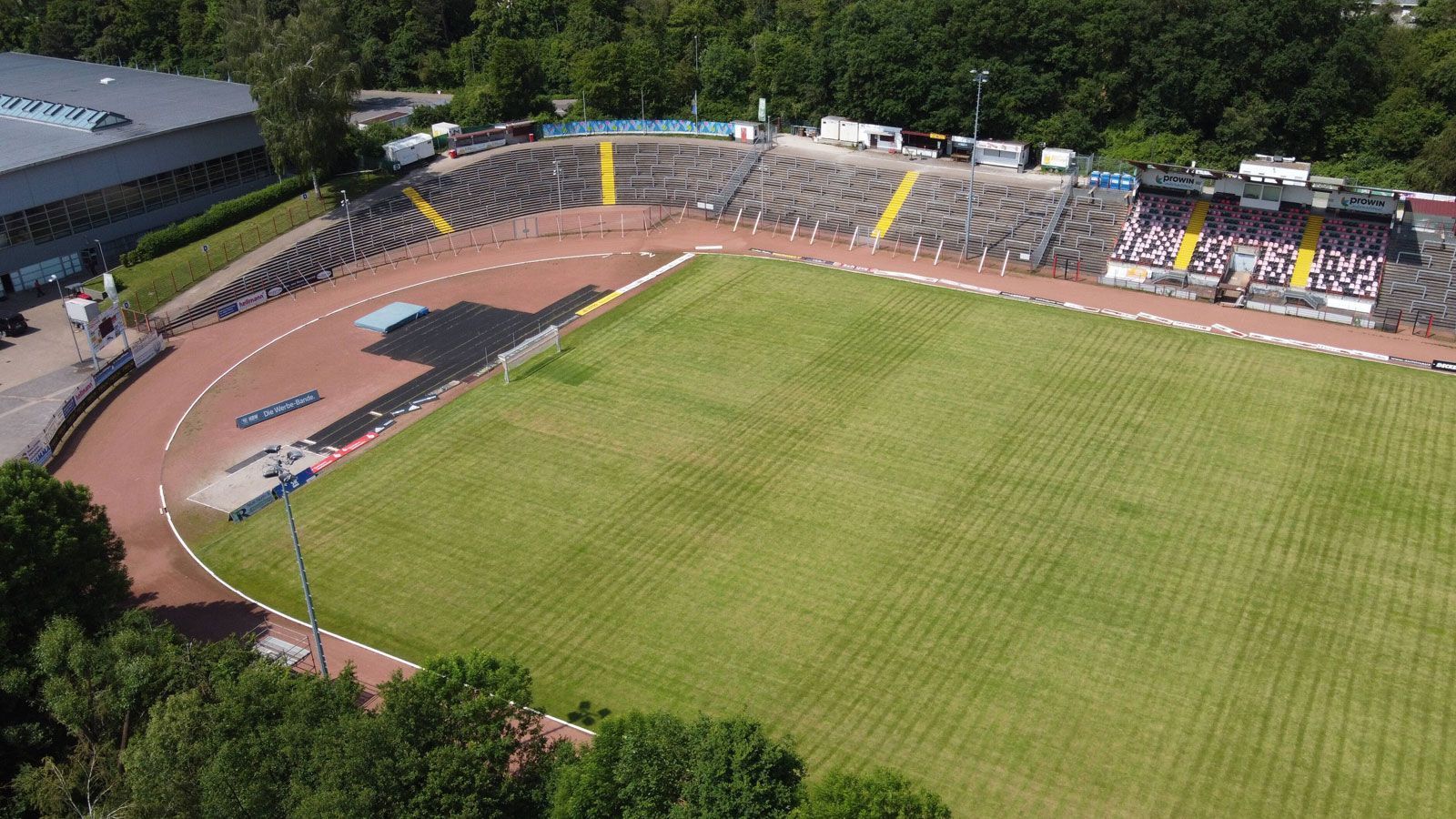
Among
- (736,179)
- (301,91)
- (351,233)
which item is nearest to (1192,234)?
(736,179)

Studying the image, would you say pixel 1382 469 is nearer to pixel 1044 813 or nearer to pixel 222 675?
pixel 1044 813

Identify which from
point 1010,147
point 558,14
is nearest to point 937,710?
point 1010,147

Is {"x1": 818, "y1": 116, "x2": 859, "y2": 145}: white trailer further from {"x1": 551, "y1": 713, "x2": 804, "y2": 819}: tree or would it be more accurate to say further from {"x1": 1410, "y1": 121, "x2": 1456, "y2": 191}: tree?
{"x1": 551, "y1": 713, "x2": 804, "y2": 819}: tree

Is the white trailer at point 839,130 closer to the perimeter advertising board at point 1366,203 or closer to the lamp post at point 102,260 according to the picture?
the perimeter advertising board at point 1366,203

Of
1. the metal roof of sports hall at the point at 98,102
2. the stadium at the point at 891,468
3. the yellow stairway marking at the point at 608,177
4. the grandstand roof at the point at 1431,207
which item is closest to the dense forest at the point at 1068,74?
the grandstand roof at the point at 1431,207

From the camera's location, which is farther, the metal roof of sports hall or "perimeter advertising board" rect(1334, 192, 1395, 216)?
the metal roof of sports hall

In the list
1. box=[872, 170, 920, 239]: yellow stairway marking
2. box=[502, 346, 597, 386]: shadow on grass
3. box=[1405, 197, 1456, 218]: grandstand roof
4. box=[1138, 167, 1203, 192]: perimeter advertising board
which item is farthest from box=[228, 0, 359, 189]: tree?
box=[1405, 197, 1456, 218]: grandstand roof

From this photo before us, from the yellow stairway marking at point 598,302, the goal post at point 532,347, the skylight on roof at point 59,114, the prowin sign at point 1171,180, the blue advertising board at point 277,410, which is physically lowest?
the blue advertising board at point 277,410
